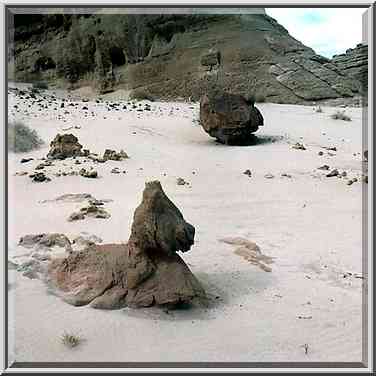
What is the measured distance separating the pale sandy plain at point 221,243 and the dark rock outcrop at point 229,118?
304mm

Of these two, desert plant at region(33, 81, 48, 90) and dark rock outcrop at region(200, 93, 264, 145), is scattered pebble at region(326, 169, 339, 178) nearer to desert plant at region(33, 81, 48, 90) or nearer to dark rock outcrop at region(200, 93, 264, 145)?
dark rock outcrop at region(200, 93, 264, 145)

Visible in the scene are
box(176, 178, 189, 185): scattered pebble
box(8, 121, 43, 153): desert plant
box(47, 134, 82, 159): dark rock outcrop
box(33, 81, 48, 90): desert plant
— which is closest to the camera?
box(176, 178, 189, 185): scattered pebble

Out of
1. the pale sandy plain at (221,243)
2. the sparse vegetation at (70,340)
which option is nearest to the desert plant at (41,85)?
the pale sandy plain at (221,243)

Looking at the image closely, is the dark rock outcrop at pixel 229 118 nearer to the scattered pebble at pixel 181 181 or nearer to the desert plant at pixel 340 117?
the scattered pebble at pixel 181 181

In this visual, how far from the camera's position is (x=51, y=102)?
601 inches

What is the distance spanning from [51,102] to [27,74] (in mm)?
13176

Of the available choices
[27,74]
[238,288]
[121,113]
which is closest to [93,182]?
[238,288]

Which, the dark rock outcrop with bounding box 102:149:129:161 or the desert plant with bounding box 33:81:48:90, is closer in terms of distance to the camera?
the dark rock outcrop with bounding box 102:149:129:161

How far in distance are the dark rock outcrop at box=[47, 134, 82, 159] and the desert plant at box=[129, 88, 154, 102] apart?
462 inches

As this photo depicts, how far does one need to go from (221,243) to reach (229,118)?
5.96 m

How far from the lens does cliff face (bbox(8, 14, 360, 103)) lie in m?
20.8

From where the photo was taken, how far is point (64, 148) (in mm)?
9586

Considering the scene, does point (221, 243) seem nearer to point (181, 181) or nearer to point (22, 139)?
point (181, 181)

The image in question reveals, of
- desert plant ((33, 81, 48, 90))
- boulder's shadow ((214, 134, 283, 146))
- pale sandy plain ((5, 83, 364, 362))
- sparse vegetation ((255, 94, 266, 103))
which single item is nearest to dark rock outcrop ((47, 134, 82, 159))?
pale sandy plain ((5, 83, 364, 362))
